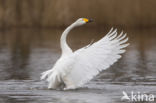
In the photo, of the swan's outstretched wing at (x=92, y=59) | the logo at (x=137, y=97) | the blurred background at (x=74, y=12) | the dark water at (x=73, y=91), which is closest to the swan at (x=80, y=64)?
the swan's outstretched wing at (x=92, y=59)

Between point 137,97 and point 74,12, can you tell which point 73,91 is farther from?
point 74,12

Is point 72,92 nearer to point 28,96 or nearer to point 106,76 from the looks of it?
point 28,96

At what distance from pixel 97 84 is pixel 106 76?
4.76ft

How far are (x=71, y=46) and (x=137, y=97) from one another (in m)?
12.7

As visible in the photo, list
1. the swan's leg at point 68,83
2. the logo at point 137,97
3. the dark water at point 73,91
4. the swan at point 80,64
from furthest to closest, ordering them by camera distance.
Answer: the swan's leg at point 68,83, the swan at point 80,64, the dark water at point 73,91, the logo at point 137,97

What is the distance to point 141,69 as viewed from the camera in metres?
13.8

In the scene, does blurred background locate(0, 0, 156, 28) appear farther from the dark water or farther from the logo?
the logo

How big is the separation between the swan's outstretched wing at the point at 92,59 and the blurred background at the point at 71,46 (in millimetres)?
286

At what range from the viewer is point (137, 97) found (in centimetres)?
908

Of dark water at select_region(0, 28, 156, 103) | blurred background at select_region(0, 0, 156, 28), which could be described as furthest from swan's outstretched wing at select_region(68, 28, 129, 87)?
blurred background at select_region(0, 0, 156, 28)

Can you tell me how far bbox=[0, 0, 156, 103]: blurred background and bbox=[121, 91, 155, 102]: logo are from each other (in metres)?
0.18

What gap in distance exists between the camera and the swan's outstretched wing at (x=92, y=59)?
10.3 m

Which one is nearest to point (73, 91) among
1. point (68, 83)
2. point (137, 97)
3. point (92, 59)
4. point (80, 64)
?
point (68, 83)

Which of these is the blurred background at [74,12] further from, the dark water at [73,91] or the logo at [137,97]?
the logo at [137,97]
